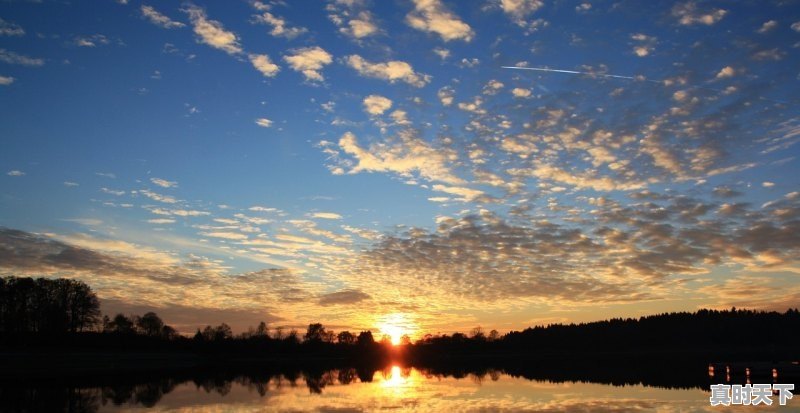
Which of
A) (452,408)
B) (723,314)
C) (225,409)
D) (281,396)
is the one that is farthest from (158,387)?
(723,314)

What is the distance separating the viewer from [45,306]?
10181cm

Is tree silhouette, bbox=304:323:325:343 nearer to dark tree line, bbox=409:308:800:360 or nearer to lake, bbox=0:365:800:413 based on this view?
dark tree line, bbox=409:308:800:360

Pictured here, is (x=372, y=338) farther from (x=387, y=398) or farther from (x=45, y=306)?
(x=387, y=398)

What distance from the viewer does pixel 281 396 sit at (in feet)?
127

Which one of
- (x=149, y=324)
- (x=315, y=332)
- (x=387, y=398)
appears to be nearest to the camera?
(x=387, y=398)

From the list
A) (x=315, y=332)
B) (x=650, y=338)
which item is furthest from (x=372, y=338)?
(x=650, y=338)

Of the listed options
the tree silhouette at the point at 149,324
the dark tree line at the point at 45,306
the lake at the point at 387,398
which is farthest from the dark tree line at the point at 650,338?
the lake at the point at 387,398

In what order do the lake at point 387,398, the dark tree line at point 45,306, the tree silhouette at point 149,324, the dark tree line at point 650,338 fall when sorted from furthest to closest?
1. the dark tree line at point 650,338
2. the tree silhouette at point 149,324
3. the dark tree line at point 45,306
4. the lake at point 387,398

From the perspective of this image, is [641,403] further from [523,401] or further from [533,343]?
[533,343]

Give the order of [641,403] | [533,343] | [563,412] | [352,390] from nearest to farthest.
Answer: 1. [563,412]
2. [641,403]
3. [352,390]
4. [533,343]

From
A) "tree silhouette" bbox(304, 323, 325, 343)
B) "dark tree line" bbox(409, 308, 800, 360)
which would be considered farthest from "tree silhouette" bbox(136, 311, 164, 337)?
"dark tree line" bbox(409, 308, 800, 360)

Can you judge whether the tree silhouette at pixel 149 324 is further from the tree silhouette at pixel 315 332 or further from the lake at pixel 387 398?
the lake at pixel 387 398

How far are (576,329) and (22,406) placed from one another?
178 metres

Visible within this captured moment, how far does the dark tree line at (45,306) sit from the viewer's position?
98.6 metres
